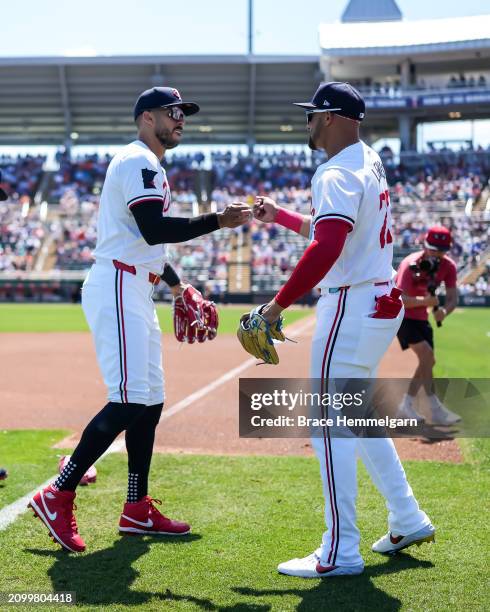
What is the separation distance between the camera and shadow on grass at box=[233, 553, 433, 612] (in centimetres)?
323

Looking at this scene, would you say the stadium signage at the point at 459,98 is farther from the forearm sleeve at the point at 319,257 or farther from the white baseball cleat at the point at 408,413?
the forearm sleeve at the point at 319,257

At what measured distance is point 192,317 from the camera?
4793 mm

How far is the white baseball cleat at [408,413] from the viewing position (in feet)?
24.6

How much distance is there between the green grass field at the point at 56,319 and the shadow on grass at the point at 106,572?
1482 centimetres

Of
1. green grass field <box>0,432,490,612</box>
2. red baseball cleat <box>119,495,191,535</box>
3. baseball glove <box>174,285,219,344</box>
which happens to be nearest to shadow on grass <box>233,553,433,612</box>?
green grass field <box>0,432,490,612</box>

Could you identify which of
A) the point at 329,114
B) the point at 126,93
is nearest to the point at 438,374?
the point at 329,114

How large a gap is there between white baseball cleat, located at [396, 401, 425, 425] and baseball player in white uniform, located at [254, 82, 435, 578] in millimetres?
3658

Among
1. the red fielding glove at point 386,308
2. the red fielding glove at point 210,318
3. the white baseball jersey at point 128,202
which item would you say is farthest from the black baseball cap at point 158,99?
the red fielding glove at point 386,308

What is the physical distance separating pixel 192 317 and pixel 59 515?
4.68ft

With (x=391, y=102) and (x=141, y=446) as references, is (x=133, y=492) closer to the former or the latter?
(x=141, y=446)

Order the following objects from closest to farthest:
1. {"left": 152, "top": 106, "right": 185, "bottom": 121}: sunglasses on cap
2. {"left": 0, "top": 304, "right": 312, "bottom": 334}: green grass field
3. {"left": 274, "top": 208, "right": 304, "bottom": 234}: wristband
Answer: {"left": 152, "top": 106, "right": 185, "bottom": 121}: sunglasses on cap
{"left": 274, "top": 208, "right": 304, "bottom": 234}: wristband
{"left": 0, "top": 304, "right": 312, "bottom": 334}: green grass field

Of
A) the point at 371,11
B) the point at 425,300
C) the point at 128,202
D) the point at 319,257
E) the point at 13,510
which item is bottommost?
the point at 13,510

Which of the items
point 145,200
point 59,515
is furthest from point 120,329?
point 59,515

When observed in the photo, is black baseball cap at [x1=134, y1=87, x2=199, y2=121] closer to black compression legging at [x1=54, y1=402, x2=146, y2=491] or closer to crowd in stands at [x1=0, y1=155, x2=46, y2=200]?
black compression legging at [x1=54, y1=402, x2=146, y2=491]
